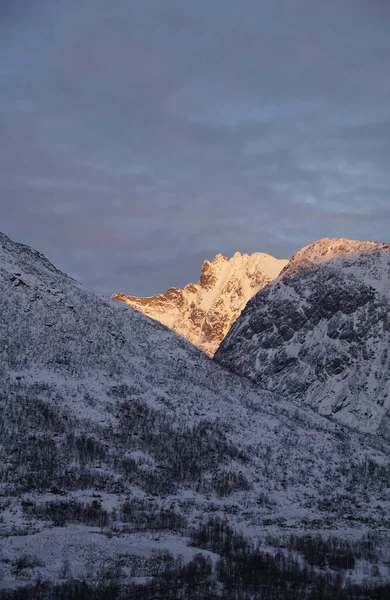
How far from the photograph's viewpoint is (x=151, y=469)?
9844 centimetres

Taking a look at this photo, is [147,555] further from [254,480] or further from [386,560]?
[254,480]

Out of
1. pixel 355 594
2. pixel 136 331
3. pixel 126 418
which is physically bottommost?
pixel 355 594

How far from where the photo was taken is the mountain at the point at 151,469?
59.8 m

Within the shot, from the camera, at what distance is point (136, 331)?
139750 millimetres

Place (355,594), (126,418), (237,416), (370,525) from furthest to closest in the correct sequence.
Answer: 1. (237,416)
2. (126,418)
3. (370,525)
4. (355,594)

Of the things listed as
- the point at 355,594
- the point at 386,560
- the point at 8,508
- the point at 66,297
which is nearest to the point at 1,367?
the point at 66,297

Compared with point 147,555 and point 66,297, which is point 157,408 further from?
point 147,555

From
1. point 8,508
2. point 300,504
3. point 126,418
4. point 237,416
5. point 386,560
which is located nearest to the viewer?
point 386,560

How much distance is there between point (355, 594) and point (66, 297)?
92.3 metres

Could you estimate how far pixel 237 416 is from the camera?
119 meters

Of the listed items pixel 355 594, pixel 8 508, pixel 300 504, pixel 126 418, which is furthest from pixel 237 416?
pixel 355 594

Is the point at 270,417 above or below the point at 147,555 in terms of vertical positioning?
above

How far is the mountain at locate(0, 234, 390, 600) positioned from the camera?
196 feet

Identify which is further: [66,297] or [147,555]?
[66,297]
